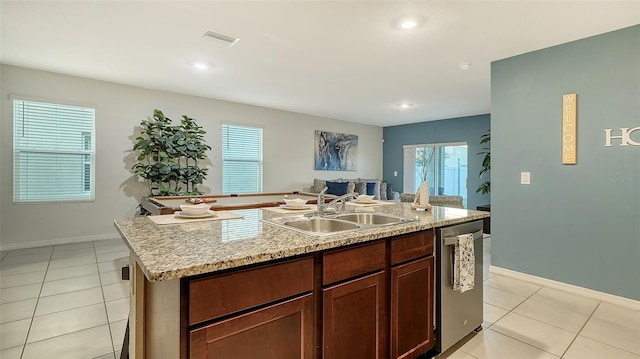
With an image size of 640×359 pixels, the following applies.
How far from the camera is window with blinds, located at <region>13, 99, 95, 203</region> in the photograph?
409 centimetres

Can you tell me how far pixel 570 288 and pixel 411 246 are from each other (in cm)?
247

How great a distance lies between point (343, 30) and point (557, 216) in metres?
2.87

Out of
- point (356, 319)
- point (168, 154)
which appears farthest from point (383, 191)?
point (356, 319)

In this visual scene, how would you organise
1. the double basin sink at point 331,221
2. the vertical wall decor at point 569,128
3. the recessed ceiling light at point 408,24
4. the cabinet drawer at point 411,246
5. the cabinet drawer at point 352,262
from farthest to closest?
the vertical wall decor at point 569,128 → the recessed ceiling light at point 408,24 → the double basin sink at point 331,221 → the cabinet drawer at point 411,246 → the cabinet drawer at point 352,262

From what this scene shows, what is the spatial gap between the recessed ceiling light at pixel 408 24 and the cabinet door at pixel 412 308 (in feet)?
6.68

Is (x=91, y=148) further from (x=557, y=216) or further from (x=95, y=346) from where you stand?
(x=557, y=216)

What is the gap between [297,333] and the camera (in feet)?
3.85

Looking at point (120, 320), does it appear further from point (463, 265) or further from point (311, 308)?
point (463, 265)

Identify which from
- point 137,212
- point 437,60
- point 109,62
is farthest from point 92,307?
point 437,60

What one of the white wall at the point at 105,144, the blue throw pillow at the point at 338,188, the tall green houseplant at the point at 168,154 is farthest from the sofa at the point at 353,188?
the tall green houseplant at the point at 168,154

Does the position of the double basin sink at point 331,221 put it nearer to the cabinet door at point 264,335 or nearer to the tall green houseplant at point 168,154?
the cabinet door at point 264,335

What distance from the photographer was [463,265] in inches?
72.2

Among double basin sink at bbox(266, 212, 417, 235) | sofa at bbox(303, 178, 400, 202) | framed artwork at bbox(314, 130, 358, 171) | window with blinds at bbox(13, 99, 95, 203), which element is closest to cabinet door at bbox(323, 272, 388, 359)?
double basin sink at bbox(266, 212, 417, 235)

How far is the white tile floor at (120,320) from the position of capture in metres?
1.91
